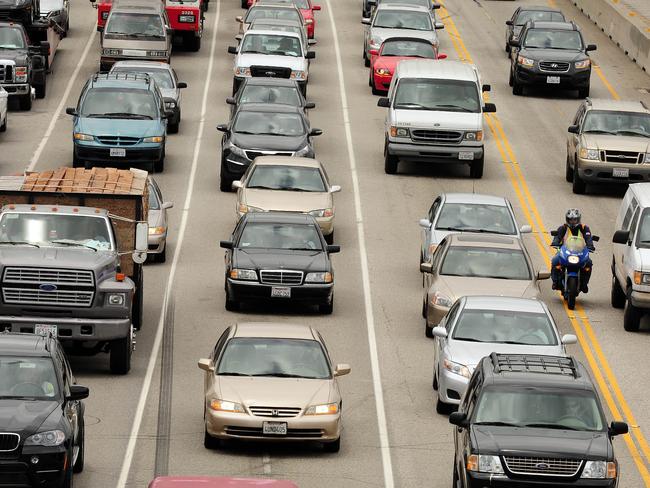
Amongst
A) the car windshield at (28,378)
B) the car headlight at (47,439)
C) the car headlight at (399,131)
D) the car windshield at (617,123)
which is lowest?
the car headlight at (399,131)

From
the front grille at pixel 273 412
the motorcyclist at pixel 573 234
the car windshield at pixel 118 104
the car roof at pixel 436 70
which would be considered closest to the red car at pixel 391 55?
the car roof at pixel 436 70

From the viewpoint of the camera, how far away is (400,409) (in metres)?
23.6

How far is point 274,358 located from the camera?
21750 millimetres

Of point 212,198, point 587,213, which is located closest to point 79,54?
point 212,198

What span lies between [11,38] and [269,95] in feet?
23.3

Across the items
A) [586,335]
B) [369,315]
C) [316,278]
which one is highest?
[316,278]

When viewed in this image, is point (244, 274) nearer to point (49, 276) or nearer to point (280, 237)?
point (280, 237)

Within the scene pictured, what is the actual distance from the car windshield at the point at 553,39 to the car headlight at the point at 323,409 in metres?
28.3

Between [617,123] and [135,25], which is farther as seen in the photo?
[135,25]

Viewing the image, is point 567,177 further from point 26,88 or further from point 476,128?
point 26,88

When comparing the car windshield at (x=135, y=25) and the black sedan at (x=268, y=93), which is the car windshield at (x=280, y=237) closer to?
the black sedan at (x=268, y=93)

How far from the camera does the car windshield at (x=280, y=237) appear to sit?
29078mm

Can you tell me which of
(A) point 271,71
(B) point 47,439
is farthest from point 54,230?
(A) point 271,71

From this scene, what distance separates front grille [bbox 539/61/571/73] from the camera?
47.3m
